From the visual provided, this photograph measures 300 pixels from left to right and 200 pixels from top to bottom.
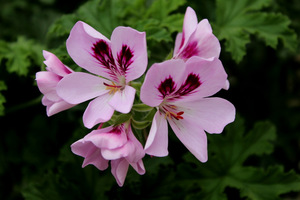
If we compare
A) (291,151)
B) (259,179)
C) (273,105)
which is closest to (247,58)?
(273,105)

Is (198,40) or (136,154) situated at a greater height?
(198,40)

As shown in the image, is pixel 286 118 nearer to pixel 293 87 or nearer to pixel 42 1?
pixel 293 87

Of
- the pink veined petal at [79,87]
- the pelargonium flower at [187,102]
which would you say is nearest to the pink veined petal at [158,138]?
the pelargonium flower at [187,102]

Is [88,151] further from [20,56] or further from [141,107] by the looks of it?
[20,56]

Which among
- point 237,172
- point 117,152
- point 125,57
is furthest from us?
point 237,172

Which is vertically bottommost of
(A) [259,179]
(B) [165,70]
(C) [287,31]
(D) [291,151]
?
(D) [291,151]

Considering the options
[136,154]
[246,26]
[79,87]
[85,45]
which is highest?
[85,45]

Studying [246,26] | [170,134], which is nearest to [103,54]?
[170,134]
